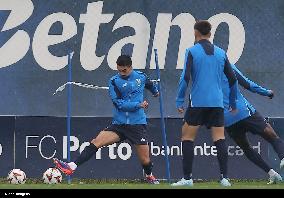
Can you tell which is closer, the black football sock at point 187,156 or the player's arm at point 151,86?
the black football sock at point 187,156

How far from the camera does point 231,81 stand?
39.9 feet

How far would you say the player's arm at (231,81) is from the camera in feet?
39.6

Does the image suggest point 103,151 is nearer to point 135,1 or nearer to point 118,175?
point 118,175

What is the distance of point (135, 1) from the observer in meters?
15.6

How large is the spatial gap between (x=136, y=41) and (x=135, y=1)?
2.02 ft

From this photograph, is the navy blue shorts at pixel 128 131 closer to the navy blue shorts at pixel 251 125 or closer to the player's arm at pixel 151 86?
the player's arm at pixel 151 86

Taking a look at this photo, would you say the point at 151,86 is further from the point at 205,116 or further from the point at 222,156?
the point at 222,156

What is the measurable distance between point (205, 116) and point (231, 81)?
55 cm

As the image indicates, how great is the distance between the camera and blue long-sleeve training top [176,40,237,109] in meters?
11.8

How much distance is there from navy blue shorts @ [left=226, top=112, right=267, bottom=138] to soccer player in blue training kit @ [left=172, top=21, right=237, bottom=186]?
1.34m

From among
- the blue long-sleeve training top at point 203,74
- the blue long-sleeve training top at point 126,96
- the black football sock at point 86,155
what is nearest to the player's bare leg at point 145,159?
the blue long-sleeve training top at point 126,96

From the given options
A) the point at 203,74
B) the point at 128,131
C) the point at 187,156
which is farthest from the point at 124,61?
the point at 187,156

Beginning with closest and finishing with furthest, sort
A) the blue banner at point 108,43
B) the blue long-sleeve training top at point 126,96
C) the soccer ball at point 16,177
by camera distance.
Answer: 1. the soccer ball at point 16,177
2. the blue long-sleeve training top at point 126,96
3. the blue banner at point 108,43

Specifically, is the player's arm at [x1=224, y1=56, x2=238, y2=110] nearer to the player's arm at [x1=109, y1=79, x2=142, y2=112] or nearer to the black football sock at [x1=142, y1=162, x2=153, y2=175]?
the player's arm at [x1=109, y1=79, x2=142, y2=112]
